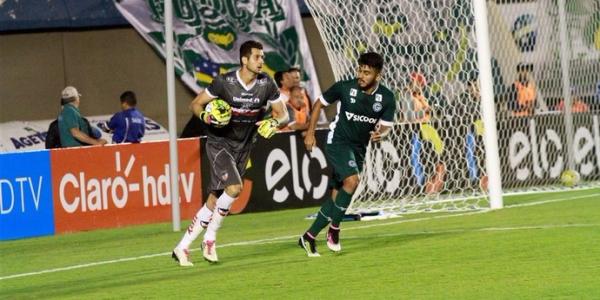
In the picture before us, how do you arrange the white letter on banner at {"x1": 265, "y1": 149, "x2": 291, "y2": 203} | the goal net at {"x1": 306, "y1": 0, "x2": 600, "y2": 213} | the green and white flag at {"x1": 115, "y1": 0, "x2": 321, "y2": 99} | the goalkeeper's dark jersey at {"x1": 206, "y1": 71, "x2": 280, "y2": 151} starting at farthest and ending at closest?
the green and white flag at {"x1": 115, "y1": 0, "x2": 321, "y2": 99}, the white letter on banner at {"x1": 265, "y1": 149, "x2": 291, "y2": 203}, the goal net at {"x1": 306, "y1": 0, "x2": 600, "y2": 213}, the goalkeeper's dark jersey at {"x1": 206, "y1": 71, "x2": 280, "y2": 151}

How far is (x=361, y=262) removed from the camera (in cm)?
1367

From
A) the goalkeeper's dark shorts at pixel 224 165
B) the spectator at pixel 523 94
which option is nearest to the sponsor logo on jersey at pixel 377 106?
the goalkeeper's dark shorts at pixel 224 165

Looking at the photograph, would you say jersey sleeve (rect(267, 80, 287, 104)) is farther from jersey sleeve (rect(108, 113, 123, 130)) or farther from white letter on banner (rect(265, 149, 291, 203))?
white letter on banner (rect(265, 149, 291, 203))

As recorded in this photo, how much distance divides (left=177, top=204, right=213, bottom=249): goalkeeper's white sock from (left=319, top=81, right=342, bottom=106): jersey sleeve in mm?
1895

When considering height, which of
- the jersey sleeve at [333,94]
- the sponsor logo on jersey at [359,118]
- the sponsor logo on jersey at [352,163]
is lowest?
the sponsor logo on jersey at [352,163]

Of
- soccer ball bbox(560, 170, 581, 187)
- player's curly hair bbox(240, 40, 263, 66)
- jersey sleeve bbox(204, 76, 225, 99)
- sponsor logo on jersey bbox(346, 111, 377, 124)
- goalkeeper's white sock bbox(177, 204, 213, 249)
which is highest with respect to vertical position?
player's curly hair bbox(240, 40, 263, 66)

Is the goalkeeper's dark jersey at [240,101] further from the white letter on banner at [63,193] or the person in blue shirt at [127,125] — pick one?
the person in blue shirt at [127,125]

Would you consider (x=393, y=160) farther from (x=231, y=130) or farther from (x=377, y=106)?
(x=231, y=130)

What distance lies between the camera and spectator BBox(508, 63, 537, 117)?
2361cm

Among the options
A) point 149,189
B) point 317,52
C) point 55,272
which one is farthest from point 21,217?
point 317,52

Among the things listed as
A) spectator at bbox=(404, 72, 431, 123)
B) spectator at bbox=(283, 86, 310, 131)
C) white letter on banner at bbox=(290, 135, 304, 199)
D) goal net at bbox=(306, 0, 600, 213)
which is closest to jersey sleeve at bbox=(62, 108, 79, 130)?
white letter on banner at bbox=(290, 135, 304, 199)

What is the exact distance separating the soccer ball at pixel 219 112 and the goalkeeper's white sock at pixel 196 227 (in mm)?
878

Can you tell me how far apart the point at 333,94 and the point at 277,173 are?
6.51 m

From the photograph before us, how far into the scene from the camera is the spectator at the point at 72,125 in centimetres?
2073
